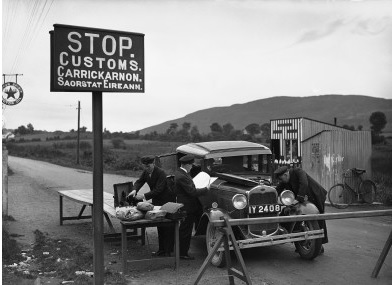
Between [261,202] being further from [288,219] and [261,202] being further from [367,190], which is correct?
[367,190]

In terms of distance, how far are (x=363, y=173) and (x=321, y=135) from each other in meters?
1.43

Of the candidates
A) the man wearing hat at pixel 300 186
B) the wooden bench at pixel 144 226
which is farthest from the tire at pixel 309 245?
the wooden bench at pixel 144 226

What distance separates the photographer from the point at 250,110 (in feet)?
202

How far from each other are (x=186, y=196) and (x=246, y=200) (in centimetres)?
87

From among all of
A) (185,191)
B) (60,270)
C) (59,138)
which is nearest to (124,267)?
(60,270)

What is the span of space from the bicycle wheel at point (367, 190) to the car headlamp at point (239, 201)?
6.29 m

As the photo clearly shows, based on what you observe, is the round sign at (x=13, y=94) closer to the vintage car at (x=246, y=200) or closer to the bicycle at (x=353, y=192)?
the vintage car at (x=246, y=200)

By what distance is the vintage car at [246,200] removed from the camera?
5.67m

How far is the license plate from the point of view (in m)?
5.76

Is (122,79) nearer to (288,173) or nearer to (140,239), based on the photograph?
(288,173)

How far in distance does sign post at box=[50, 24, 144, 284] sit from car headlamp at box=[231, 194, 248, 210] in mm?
2093

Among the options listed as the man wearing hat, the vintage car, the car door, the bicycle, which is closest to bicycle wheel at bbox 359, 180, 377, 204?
the bicycle

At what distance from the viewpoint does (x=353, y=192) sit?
35.8 ft

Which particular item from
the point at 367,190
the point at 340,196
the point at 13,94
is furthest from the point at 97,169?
the point at 367,190
